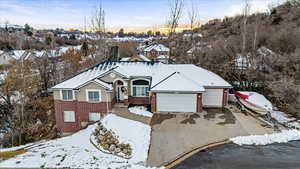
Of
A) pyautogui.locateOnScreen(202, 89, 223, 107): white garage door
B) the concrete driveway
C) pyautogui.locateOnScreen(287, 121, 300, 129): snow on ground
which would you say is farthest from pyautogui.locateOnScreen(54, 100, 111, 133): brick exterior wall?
pyautogui.locateOnScreen(287, 121, 300, 129): snow on ground

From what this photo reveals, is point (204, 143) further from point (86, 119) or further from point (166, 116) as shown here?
point (86, 119)

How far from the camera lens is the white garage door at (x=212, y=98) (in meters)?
15.6

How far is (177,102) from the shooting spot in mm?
Result: 14875

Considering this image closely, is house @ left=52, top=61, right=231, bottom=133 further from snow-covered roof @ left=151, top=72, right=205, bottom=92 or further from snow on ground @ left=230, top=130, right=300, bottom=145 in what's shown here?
snow on ground @ left=230, top=130, right=300, bottom=145

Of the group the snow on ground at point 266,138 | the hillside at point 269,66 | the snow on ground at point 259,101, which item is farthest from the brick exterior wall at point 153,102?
the hillside at point 269,66

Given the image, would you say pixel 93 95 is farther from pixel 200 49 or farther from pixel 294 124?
pixel 200 49

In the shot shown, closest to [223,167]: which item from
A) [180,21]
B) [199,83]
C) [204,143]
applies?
[204,143]

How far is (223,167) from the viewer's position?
8.49m

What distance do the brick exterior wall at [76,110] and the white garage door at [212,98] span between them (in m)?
7.95

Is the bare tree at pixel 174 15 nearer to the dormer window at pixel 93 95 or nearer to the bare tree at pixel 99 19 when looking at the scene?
the bare tree at pixel 99 19

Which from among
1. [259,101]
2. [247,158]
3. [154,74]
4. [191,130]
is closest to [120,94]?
[154,74]

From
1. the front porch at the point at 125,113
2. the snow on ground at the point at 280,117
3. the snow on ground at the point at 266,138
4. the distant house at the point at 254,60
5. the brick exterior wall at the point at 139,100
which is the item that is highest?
the distant house at the point at 254,60

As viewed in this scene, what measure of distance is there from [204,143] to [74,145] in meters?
7.87

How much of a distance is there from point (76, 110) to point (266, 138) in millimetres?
13576
